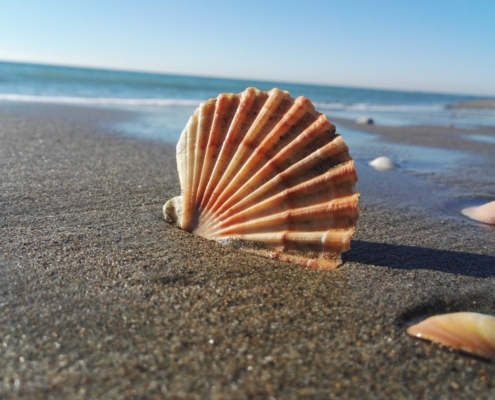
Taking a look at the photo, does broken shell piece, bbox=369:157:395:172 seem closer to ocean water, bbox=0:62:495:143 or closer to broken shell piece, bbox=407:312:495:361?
ocean water, bbox=0:62:495:143

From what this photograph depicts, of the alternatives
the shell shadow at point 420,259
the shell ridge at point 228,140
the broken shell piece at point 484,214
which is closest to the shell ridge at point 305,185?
the shell ridge at point 228,140

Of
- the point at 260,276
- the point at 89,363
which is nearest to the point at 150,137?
the point at 260,276

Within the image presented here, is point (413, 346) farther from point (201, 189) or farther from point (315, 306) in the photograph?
point (201, 189)

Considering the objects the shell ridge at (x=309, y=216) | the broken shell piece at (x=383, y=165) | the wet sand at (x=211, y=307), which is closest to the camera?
the wet sand at (x=211, y=307)

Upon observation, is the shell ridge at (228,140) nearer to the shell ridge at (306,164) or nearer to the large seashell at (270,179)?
the large seashell at (270,179)

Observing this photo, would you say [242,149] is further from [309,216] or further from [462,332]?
[462,332]

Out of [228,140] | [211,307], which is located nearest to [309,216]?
[228,140]
